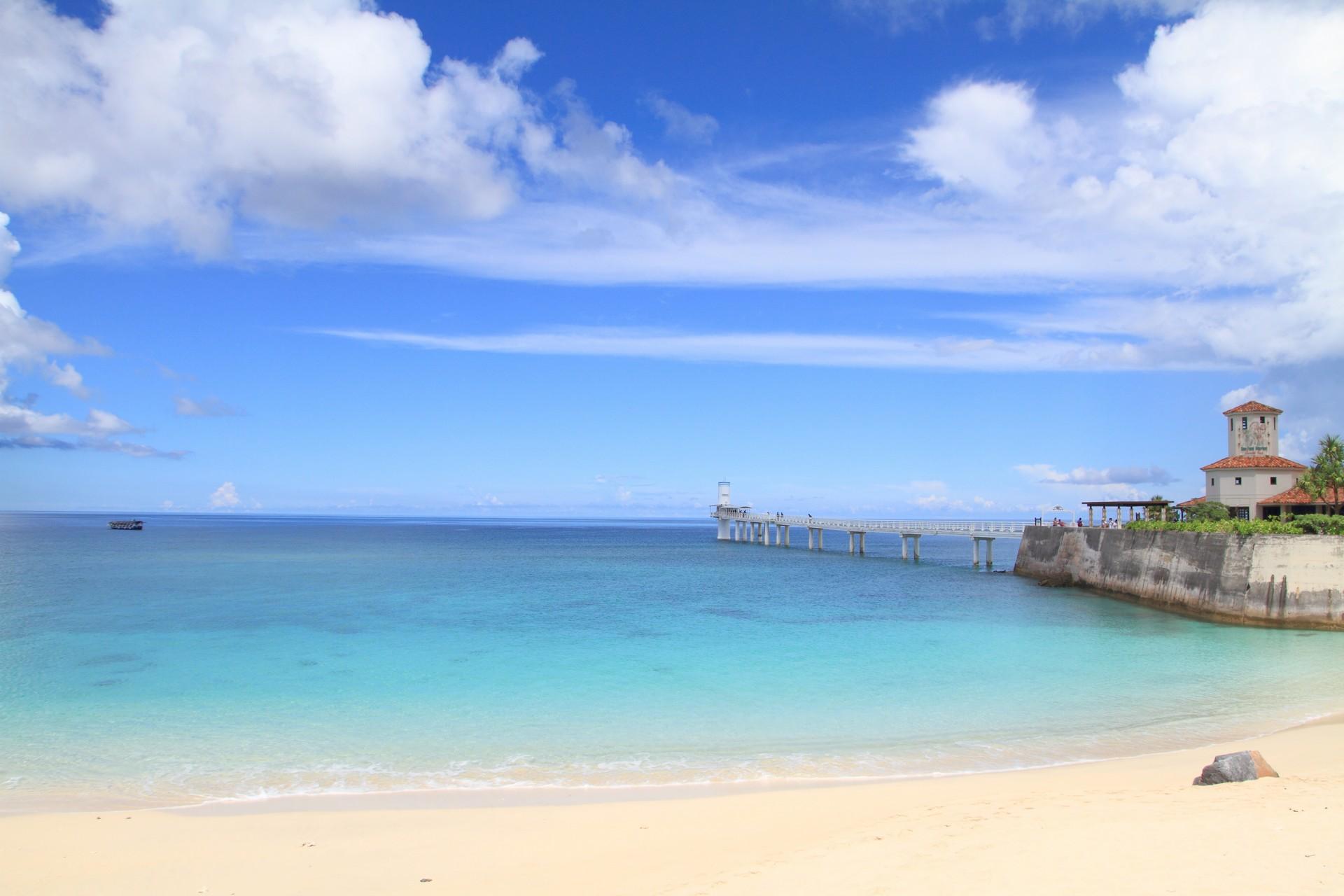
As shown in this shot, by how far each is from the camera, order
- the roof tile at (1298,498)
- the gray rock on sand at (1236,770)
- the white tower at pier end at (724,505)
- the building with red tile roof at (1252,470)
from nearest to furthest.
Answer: the gray rock on sand at (1236,770) < the roof tile at (1298,498) < the building with red tile roof at (1252,470) < the white tower at pier end at (724,505)

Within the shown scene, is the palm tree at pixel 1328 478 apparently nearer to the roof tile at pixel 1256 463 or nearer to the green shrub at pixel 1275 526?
the roof tile at pixel 1256 463

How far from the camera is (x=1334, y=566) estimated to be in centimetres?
2583

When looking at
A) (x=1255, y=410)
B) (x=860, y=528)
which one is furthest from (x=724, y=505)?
(x=1255, y=410)

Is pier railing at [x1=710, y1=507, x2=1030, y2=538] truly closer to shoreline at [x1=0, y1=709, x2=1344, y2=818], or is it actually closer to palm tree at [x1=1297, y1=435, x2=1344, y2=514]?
palm tree at [x1=1297, y1=435, x2=1344, y2=514]

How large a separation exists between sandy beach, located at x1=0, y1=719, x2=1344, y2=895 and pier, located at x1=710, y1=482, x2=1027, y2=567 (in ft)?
134

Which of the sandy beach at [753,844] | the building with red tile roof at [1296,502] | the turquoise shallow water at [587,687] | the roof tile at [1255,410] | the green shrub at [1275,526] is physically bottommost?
the turquoise shallow water at [587,687]

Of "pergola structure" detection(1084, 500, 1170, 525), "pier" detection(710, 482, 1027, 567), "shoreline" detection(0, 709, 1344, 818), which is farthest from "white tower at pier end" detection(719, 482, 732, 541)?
"shoreline" detection(0, 709, 1344, 818)

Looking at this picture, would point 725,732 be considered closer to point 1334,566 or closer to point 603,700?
point 603,700

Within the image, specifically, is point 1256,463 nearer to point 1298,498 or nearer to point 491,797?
point 1298,498

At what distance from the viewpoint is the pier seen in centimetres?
5297

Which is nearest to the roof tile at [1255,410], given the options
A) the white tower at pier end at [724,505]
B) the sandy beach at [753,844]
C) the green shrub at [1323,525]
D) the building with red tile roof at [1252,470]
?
the building with red tile roof at [1252,470]

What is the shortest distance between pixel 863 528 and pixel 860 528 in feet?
2.29

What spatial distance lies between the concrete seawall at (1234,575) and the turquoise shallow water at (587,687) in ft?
4.18

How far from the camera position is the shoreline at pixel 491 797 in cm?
989
